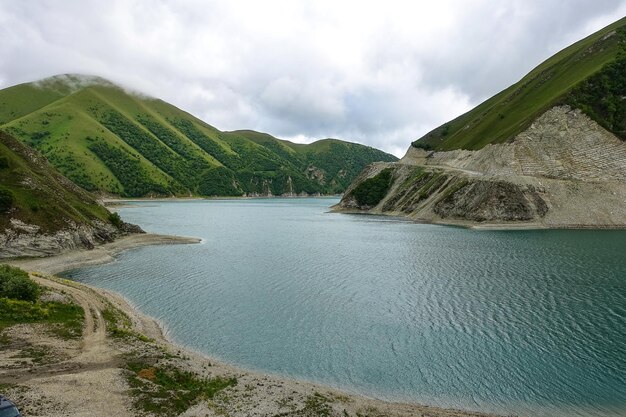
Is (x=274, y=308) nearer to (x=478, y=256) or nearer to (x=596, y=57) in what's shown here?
(x=478, y=256)

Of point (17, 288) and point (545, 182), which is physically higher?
point (545, 182)

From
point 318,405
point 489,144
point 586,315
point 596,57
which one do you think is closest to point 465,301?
point 586,315

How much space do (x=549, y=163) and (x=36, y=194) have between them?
129800 millimetres

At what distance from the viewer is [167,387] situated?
2416 centimetres

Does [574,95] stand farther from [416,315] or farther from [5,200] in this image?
[5,200]

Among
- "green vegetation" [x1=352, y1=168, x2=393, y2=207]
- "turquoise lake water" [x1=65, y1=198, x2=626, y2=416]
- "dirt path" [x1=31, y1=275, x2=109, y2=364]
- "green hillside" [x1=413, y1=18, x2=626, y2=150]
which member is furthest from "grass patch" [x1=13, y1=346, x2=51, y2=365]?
"green vegetation" [x1=352, y1=168, x2=393, y2=207]

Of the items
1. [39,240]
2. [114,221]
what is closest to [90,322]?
[39,240]

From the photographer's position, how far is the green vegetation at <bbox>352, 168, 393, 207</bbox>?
18675 cm

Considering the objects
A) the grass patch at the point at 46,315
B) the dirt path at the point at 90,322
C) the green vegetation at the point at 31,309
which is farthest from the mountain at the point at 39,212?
the grass patch at the point at 46,315

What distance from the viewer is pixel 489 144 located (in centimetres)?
14975

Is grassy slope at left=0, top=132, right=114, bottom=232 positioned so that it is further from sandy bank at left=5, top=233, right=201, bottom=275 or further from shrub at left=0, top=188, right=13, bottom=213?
sandy bank at left=5, top=233, right=201, bottom=275

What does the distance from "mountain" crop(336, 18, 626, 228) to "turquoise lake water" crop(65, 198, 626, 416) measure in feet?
108

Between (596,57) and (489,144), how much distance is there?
58523 millimetres

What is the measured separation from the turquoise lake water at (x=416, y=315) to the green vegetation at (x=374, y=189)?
104 meters
